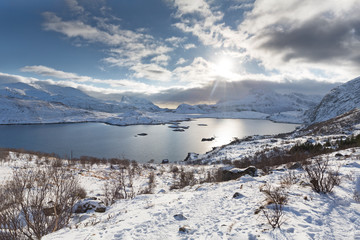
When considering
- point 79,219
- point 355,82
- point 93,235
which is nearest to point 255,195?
point 93,235

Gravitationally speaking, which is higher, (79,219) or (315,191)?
(315,191)

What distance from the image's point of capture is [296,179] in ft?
24.4

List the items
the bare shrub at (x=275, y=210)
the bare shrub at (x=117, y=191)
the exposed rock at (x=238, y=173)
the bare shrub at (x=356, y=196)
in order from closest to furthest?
the bare shrub at (x=275, y=210)
the bare shrub at (x=356, y=196)
the bare shrub at (x=117, y=191)
the exposed rock at (x=238, y=173)

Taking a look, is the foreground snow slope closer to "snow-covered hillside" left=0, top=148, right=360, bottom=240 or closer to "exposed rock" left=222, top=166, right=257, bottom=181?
"snow-covered hillside" left=0, top=148, right=360, bottom=240

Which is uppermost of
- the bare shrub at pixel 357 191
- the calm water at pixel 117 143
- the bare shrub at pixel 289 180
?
the bare shrub at pixel 357 191

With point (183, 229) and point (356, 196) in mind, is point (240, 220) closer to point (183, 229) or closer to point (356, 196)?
point (183, 229)

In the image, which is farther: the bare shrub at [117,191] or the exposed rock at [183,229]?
the bare shrub at [117,191]

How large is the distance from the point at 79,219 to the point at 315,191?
323 inches

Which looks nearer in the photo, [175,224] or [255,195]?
[175,224]

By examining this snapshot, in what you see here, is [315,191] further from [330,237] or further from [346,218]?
[330,237]

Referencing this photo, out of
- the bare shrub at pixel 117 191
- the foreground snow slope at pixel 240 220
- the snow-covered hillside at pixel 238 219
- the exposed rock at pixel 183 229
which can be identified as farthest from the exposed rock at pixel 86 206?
the exposed rock at pixel 183 229

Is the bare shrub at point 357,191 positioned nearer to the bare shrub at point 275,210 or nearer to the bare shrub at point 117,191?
the bare shrub at point 275,210

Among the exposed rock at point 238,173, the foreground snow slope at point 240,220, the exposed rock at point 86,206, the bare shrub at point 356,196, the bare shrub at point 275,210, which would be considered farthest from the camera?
the exposed rock at point 238,173

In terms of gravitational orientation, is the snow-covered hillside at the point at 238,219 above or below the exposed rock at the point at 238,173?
above
